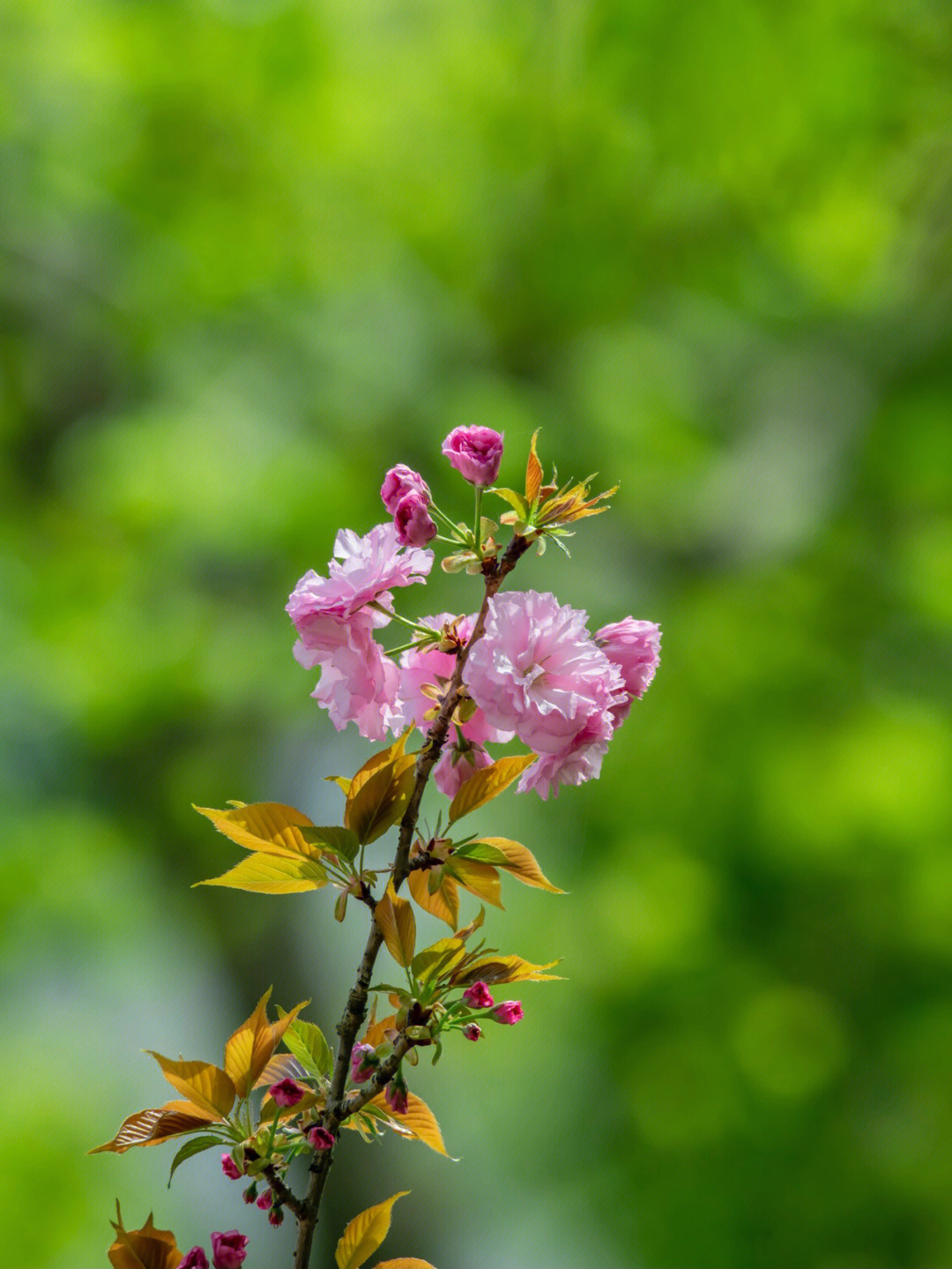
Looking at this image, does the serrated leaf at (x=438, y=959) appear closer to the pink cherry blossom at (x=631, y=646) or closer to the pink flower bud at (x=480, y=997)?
the pink flower bud at (x=480, y=997)

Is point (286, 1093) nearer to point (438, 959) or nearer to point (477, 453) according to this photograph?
point (438, 959)

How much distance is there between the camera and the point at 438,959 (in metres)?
0.46

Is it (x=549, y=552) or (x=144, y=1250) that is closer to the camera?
(x=144, y=1250)

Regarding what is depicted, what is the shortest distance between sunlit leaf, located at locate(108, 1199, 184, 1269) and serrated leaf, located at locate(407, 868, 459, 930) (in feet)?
0.52

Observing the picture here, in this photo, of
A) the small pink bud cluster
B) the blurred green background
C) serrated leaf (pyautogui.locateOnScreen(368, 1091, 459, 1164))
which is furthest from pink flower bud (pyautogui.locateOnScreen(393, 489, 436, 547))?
the blurred green background

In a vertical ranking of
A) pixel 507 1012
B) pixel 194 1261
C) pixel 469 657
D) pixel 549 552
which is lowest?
pixel 194 1261

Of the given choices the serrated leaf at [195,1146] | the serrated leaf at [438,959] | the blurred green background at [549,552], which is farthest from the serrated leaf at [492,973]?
→ the blurred green background at [549,552]

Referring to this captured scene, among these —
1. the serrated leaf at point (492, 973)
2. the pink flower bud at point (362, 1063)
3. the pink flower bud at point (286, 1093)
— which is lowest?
the pink flower bud at point (286, 1093)

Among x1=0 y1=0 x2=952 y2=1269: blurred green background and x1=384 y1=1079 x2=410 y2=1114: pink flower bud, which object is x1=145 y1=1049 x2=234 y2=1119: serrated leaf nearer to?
x1=384 y1=1079 x2=410 y2=1114: pink flower bud

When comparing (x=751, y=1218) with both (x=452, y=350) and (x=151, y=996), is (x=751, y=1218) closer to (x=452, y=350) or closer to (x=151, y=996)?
Result: (x=151, y=996)

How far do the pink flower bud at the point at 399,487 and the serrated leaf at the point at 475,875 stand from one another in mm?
143

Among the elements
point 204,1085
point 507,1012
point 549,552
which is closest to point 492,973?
point 507,1012

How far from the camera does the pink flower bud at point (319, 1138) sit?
42 centimetres

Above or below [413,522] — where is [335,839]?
below
